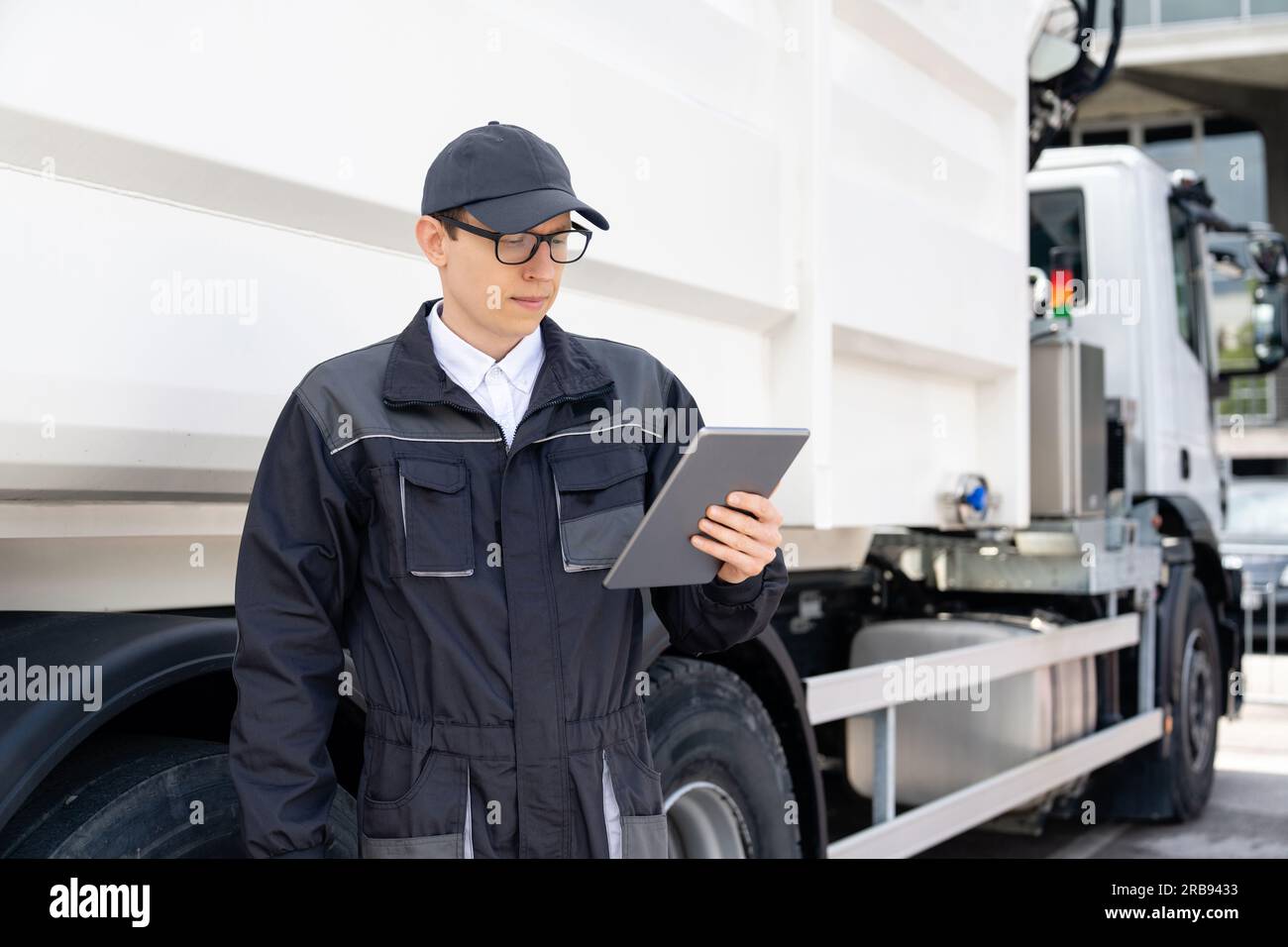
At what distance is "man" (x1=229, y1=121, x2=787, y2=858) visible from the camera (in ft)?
5.70

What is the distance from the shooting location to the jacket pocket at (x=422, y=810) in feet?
5.76

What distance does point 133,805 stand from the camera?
5.74 ft

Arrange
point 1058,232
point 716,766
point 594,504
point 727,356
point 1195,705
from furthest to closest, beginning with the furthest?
point 1195,705 < point 1058,232 < point 727,356 < point 716,766 < point 594,504

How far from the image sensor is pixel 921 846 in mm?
3625

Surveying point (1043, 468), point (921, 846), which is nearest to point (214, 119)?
point (921, 846)

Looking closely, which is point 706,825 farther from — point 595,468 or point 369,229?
point 369,229

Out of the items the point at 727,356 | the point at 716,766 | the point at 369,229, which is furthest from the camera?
the point at 727,356

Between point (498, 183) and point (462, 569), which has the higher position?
point (498, 183)

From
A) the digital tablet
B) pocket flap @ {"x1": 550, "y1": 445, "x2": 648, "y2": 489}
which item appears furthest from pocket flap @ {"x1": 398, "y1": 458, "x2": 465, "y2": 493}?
the digital tablet

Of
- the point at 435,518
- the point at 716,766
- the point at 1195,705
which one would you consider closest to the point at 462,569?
the point at 435,518

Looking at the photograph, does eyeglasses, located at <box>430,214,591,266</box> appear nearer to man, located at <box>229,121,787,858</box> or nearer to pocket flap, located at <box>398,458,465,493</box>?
man, located at <box>229,121,787,858</box>

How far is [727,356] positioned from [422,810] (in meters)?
1.42

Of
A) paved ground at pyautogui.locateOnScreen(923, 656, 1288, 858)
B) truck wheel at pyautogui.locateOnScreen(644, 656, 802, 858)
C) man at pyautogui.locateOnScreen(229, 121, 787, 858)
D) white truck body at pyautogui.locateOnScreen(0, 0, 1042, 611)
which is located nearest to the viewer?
white truck body at pyautogui.locateOnScreen(0, 0, 1042, 611)

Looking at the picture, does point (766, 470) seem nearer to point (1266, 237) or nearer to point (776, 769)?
point (776, 769)
